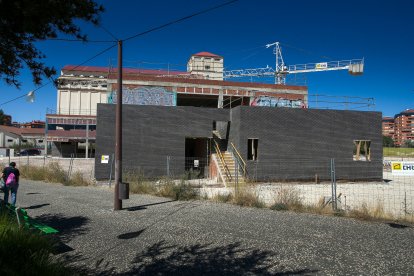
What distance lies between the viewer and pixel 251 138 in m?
22.1

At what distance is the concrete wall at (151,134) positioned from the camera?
21556mm

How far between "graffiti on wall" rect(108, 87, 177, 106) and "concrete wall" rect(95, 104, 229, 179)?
6025mm

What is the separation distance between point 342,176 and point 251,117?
7380 mm

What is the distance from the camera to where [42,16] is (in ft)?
16.1

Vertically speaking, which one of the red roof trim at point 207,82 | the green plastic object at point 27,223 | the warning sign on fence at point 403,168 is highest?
the red roof trim at point 207,82

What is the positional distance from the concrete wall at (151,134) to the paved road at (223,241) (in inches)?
391

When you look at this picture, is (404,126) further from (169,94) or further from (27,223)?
(27,223)

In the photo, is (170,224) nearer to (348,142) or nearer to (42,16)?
(42,16)

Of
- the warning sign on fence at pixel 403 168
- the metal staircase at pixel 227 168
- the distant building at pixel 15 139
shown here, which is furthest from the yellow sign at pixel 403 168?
the distant building at pixel 15 139

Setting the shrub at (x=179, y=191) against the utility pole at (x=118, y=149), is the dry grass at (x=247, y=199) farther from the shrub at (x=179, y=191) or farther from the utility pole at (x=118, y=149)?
the utility pole at (x=118, y=149)

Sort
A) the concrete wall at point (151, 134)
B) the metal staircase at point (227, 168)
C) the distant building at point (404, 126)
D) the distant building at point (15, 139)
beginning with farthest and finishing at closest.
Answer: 1. the distant building at point (404, 126)
2. the distant building at point (15, 139)
3. the concrete wall at point (151, 134)
4. the metal staircase at point (227, 168)

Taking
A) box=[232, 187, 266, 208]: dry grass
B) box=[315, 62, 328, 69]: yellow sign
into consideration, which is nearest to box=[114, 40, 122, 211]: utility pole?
box=[232, 187, 266, 208]: dry grass

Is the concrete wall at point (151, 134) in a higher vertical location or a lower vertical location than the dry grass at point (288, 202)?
higher

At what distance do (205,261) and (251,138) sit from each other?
638 inches
